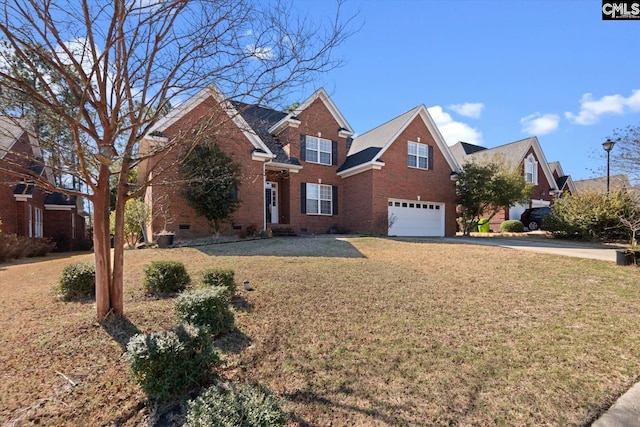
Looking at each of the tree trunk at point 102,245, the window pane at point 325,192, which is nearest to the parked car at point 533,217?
the window pane at point 325,192

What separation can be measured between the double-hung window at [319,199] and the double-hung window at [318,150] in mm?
1514

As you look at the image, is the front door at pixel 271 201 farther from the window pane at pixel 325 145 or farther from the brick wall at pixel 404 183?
the brick wall at pixel 404 183

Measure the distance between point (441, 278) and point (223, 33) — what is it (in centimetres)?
659

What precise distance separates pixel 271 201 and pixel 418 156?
355 inches

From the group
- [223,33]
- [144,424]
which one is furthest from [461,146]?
[144,424]

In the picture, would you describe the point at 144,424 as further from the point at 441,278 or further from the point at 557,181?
the point at 557,181

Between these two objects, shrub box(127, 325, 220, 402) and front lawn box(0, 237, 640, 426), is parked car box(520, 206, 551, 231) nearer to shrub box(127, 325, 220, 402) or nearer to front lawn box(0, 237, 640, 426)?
front lawn box(0, 237, 640, 426)

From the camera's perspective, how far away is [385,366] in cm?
384

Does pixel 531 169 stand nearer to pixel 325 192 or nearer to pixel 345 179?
pixel 345 179

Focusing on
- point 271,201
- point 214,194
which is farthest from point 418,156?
point 214,194

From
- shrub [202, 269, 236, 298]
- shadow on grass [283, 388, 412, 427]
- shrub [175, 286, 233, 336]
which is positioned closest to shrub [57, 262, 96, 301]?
shrub [202, 269, 236, 298]

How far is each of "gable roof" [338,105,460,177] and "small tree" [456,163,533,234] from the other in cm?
167

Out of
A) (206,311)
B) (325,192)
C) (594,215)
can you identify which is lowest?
(206,311)

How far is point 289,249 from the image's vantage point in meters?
11.6
